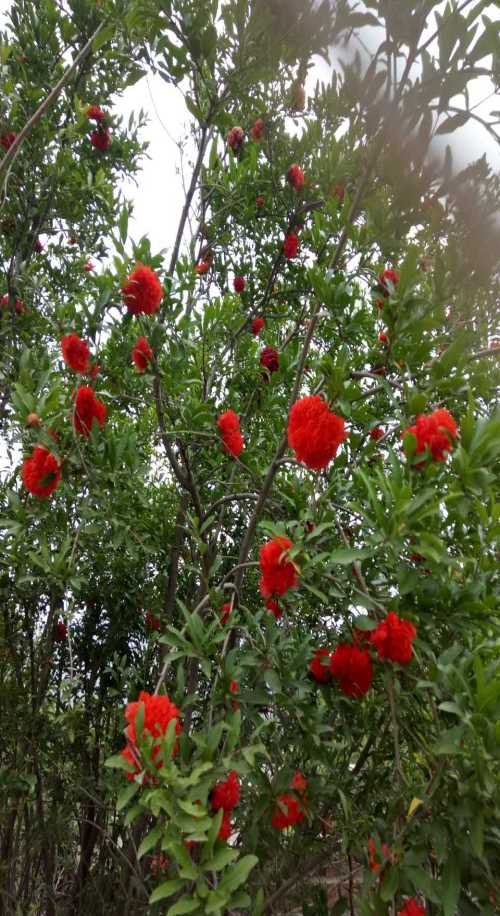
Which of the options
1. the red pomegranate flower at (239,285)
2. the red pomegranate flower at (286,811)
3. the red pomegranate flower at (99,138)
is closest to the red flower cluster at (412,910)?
the red pomegranate flower at (286,811)

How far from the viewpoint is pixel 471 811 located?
851 mm

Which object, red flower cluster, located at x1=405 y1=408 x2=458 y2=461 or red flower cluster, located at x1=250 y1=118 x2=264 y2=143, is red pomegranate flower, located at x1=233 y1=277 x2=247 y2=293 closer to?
red flower cluster, located at x1=250 y1=118 x2=264 y2=143

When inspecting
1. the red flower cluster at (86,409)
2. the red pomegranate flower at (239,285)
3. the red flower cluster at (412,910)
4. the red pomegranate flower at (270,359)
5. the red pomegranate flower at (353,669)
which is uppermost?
the red pomegranate flower at (239,285)

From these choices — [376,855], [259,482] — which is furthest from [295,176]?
[376,855]

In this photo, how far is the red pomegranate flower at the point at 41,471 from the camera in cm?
127

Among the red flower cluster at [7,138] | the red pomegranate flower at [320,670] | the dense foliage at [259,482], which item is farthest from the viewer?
the red flower cluster at [7,138]

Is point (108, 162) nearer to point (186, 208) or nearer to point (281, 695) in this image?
point (186, 208)

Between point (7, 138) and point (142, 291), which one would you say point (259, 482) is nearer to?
point (142, 291)

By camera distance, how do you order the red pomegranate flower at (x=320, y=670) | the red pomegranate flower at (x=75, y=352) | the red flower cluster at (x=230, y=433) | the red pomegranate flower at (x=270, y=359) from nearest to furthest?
the red pomegranate flower at (x=320, y=670) → the red pomegranate flower at (x=75, y=352) → the red flower cluster at (x=230, y=433) → the red pomegranate flower at (x=270, y=359)

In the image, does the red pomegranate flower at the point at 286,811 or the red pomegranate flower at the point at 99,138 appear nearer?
the red pomegranate flower at the point at 286,811

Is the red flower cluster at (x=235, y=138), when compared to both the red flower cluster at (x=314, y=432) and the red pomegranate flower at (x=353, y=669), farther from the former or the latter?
the red pomegranate flower at (x=353, y=669)

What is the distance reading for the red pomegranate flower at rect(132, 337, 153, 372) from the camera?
1.41 m

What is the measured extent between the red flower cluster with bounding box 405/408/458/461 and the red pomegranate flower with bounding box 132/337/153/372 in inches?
27.5

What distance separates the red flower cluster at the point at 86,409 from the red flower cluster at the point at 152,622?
73cm
